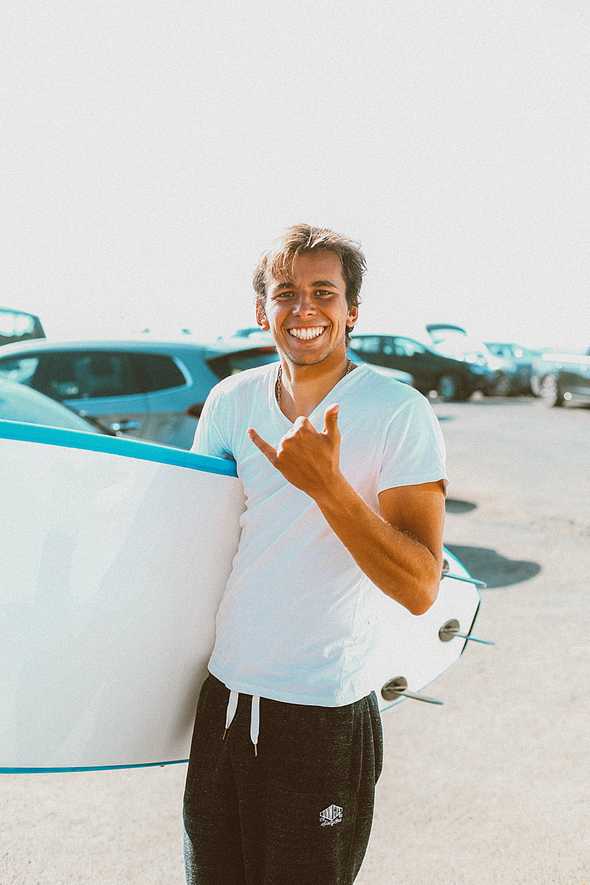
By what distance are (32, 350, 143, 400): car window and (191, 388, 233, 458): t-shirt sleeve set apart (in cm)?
413

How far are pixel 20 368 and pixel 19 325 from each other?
7.74m

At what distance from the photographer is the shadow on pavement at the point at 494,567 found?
19.0 feet

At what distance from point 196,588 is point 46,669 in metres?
0.34

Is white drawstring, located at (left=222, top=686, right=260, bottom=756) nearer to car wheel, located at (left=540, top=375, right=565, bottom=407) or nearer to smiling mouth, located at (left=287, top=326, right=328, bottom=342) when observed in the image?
smiling mouth, located at (left=287, top=326, right=328, bottom=342)

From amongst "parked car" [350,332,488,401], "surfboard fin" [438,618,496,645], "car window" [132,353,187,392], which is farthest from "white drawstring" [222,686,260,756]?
"parked car" [350,332,488,401]

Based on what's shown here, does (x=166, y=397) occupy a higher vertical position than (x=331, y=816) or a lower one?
lower

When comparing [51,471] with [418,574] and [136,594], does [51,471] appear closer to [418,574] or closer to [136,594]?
[136,594]

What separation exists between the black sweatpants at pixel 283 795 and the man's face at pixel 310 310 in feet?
2.20

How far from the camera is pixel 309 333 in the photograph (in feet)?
5.90

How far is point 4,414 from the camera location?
448cm

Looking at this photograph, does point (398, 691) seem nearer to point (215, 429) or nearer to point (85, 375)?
point (215, 429)

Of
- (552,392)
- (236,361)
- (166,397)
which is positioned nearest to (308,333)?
(166,397)

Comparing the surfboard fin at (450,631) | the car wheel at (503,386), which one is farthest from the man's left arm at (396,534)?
the car wheel at (503,386)

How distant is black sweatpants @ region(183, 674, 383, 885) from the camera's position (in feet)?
5.47
